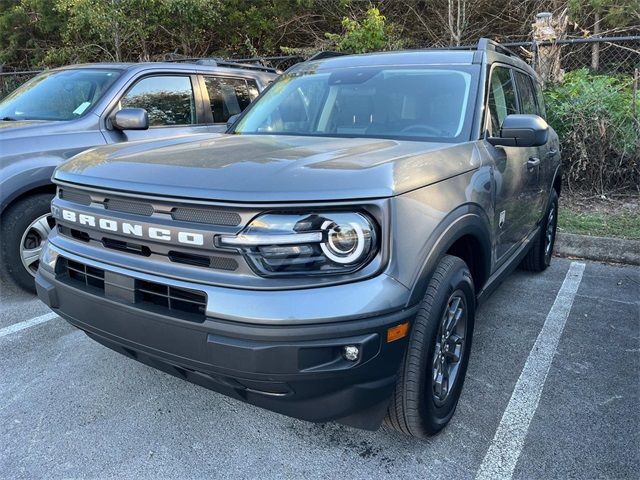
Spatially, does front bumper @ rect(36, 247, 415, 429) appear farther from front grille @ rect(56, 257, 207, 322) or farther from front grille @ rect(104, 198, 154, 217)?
front grille @ rect(104, 198, 154, 217)

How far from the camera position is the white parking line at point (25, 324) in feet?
12.0

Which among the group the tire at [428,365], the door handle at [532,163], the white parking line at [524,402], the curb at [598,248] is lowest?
the curb at [598,248]

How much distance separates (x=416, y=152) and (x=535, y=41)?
6935 millimetres

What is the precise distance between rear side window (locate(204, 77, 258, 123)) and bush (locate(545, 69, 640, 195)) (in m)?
4.12

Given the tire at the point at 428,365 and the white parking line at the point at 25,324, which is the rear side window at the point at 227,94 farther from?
the tire at the point at 428,365

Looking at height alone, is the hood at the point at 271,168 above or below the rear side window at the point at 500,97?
below

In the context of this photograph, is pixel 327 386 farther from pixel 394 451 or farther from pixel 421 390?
pixel 394 451

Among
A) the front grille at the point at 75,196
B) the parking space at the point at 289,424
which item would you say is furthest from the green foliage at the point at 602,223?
the front grille at the point at 75,196

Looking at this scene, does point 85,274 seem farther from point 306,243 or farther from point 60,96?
point 60,96

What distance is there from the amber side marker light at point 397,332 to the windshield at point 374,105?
4.23ft

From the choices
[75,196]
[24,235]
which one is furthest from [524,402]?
[24,235]

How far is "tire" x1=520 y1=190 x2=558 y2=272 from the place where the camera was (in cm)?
481

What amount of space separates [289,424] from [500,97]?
2470 mm

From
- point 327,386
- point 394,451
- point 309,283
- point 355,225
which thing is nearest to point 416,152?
point 355,225
